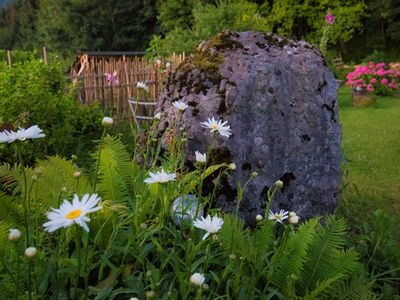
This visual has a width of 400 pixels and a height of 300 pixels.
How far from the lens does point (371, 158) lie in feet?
21.9

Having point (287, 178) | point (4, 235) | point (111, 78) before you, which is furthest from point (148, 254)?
point (111, 78)

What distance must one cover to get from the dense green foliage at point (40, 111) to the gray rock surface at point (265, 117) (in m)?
1.82

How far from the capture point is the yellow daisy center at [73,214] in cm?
116

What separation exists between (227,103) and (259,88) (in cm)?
26

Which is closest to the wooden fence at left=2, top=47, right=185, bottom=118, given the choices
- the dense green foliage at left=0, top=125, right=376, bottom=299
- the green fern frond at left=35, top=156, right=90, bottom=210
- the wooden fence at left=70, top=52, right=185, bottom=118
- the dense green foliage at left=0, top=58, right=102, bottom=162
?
the wooden fence at left=70, top=52, right=185, bottom=118

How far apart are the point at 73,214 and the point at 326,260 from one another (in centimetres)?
137

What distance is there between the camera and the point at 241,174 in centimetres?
313

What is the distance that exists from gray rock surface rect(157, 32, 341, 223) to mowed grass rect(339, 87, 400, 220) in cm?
77

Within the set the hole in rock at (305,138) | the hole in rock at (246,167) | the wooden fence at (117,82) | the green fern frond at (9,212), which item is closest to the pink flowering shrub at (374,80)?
the wooden fence at (117,82)

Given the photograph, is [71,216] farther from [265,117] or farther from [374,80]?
[374,80]

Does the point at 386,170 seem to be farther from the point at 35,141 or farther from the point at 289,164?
the point at 35,141

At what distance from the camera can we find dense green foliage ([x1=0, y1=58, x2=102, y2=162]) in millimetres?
4836

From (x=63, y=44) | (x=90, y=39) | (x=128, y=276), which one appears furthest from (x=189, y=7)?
(x=128, y=276)

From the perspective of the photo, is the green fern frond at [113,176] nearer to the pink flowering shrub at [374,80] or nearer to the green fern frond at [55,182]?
the green fern frond at [55,182]
